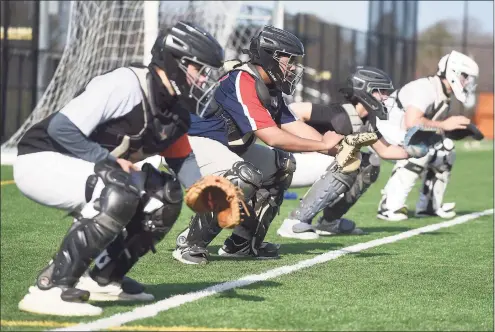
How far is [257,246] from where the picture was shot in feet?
28.7

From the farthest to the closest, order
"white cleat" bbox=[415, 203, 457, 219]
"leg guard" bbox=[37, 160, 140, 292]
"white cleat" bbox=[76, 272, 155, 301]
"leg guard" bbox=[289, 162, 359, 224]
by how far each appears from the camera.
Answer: "white cleat" bbox=[415, 203, 457, 219] → "leg guard" bbox=[289, 162, 359, 224] → "white cleat" bbox=[76, 272, 155, 301] → "leg guard" bbox=[37, 160, 140, 292]

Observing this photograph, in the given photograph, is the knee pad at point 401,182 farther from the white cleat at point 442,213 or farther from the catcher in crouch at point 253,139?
the catcher in crouch at point 253,139

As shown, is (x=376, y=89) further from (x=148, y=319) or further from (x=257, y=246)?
(x=148, y=319)

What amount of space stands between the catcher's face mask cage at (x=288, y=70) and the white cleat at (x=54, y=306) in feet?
10.0

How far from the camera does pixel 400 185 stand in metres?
12.5

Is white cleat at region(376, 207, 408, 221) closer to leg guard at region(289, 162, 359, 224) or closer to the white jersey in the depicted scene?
the white jersey

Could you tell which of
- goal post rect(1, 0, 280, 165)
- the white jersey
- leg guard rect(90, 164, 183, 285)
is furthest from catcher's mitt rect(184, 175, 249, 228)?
goal post rect(1, 0, 280, 165)

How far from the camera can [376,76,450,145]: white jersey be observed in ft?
39.0

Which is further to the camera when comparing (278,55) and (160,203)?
(278,55)

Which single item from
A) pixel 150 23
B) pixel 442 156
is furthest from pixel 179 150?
pixel 150 23

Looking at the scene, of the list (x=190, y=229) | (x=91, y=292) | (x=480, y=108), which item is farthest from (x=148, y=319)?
(x=480, y=108)

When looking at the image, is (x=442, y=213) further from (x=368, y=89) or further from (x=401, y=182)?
(x=368, y=89)

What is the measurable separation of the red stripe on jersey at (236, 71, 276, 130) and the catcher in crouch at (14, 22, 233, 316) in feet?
6.10

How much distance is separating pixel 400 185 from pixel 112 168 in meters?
6.87
